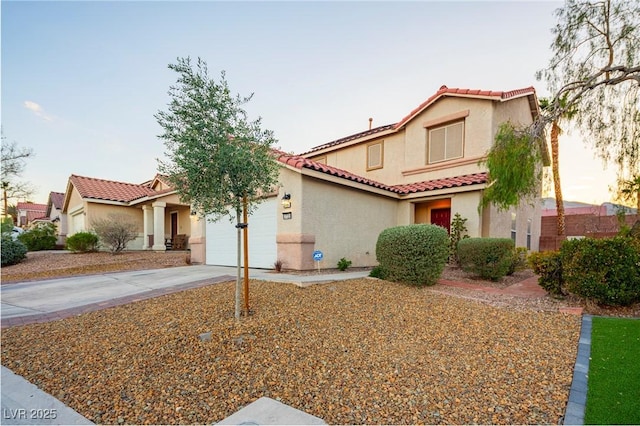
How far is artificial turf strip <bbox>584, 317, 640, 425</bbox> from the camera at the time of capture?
8.63 feet

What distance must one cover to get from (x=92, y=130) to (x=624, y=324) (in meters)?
18.6

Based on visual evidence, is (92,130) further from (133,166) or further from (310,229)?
(310,229)

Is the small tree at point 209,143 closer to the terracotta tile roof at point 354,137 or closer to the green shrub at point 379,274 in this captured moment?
the green shrub at point 379,274

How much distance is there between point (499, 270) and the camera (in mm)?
8281

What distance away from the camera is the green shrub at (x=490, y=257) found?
8242mm

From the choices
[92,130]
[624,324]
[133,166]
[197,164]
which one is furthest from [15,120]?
[624,324]

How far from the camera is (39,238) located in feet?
61.4

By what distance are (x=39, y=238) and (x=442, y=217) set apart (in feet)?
80.1

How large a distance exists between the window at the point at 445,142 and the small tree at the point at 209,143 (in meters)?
10.1

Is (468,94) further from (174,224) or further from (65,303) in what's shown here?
(174,224)

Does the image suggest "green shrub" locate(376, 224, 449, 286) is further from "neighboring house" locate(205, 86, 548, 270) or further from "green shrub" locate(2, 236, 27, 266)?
"green shrub" locate(2, 236, 27, 266)

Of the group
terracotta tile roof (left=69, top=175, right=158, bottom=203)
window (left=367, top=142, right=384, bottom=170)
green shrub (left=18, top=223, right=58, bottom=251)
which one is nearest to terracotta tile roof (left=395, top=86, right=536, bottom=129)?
window (left=367, top=142, right=384, bottom=170)

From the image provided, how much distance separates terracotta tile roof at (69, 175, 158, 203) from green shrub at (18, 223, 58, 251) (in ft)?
12.8

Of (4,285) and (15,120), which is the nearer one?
(4,285)
